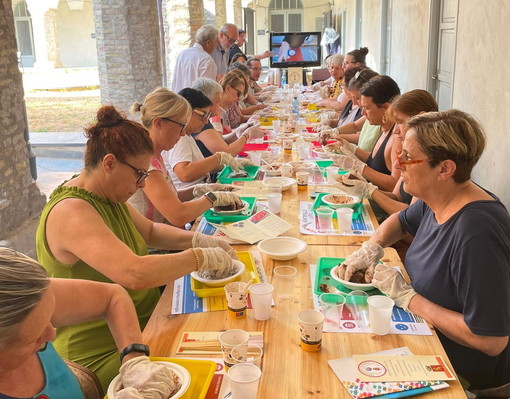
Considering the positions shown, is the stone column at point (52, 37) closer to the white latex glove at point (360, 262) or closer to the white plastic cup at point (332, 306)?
the white latex glove at point (360, 262)

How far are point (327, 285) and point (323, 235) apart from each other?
0.54 m

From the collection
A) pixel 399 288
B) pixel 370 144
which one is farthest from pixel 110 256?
pixel 370 144

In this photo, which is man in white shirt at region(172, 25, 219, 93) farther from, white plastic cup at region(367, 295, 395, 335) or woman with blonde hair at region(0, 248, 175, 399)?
white plastic cup at region(367, 295, 395, 335)

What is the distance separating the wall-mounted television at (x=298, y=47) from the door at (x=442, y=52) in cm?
550

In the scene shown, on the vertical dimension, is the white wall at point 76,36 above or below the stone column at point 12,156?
above

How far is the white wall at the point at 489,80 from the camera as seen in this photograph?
3203 mm

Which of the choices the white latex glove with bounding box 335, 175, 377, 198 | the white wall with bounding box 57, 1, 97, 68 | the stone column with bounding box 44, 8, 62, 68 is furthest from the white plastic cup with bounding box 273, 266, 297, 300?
the white wall with bounding box 57, 1, 97, 68

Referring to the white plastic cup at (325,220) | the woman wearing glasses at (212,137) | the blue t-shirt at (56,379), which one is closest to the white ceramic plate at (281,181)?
the white plastic cup at (325,220)

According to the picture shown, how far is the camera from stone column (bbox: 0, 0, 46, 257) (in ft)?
11.9

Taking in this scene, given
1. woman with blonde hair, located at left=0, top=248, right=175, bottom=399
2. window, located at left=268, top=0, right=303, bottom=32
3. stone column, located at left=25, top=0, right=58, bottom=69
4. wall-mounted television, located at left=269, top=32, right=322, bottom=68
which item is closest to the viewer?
woman with blonde hair, located at left=0, top=248, right=175, bottom=399

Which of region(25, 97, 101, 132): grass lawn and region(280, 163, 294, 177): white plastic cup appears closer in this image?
region(280, 163, 294, 177): white plastic cup

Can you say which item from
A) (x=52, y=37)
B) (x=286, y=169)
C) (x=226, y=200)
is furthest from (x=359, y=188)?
(x=52, y=37)

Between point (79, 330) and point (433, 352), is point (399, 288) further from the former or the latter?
point (79, 330)

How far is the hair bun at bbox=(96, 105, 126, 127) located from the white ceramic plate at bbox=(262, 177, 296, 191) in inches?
49.5
